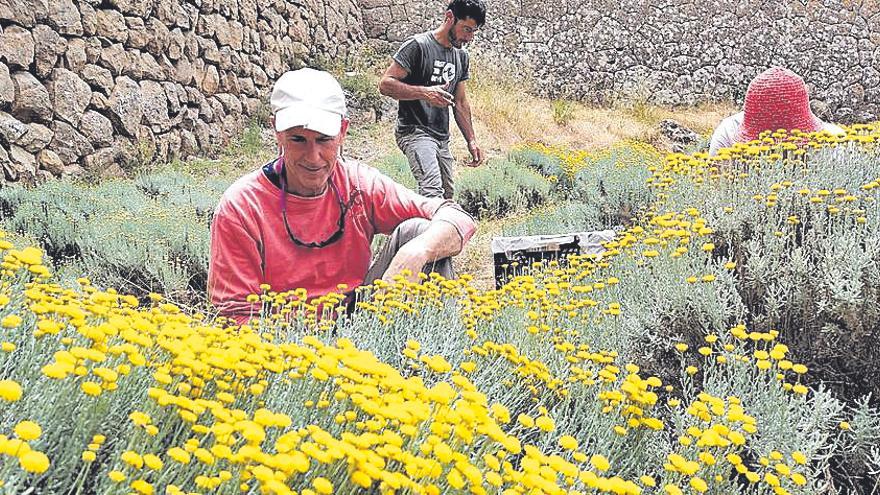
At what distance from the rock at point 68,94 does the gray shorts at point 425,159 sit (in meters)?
3.59

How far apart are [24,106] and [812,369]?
6200mm

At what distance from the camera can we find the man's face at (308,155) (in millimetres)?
2648

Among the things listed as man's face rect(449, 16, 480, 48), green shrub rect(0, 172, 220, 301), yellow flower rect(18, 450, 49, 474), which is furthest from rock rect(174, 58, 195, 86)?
yellow flower rect(18, 450, 49, 474)

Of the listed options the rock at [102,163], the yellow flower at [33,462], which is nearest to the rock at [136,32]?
the rock at [102,163]

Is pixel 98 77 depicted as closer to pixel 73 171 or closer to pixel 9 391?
pixel 73 171

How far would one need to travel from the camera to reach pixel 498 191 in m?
7.29

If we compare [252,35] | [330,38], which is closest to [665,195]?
[252,35]

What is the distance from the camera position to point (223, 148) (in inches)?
374

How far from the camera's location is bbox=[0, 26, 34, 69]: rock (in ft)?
19.7

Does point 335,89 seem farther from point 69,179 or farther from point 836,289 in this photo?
point 69,179

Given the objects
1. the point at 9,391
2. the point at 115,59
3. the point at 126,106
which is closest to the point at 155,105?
the point at 126,106

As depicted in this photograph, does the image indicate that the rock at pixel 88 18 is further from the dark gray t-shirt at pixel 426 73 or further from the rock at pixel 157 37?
the dark gray t-shirt at pixel 426 73

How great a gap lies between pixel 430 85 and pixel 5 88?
356cm

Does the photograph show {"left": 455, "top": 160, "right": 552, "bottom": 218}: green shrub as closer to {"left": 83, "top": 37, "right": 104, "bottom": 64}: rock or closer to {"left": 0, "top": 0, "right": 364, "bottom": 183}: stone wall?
{"left": 0, "top": 0, "right": 364, "bottom": 183}: stone wall
